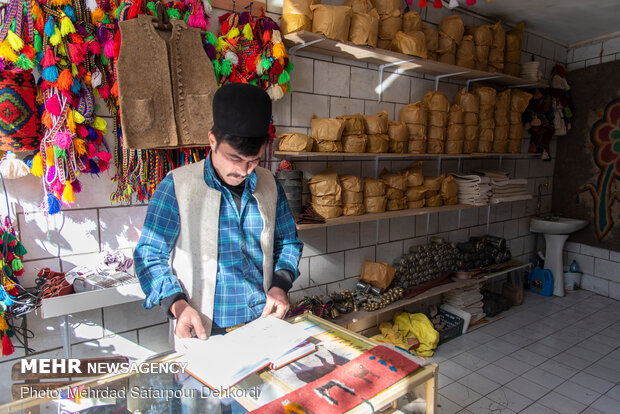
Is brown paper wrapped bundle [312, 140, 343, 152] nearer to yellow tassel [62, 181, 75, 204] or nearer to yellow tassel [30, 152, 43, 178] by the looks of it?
yellow tassel [62, 181, 75, 204]

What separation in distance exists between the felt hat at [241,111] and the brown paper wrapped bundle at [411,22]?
2.47 metres

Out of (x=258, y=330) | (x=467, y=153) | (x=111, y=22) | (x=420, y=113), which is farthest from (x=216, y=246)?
(x=467, y=153)

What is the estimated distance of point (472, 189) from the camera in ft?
12.9

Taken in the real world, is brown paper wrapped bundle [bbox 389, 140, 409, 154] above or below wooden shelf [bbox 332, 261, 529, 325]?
above

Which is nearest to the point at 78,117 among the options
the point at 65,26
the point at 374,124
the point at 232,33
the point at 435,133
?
the point at 65,26

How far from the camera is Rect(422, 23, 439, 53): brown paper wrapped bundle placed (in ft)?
11.5

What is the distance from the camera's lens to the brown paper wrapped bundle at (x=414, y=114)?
11.3 ft

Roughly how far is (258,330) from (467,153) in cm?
328

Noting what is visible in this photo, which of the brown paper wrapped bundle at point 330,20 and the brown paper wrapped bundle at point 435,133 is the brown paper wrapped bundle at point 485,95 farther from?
the brown paper wrapped bundle at point 330,20

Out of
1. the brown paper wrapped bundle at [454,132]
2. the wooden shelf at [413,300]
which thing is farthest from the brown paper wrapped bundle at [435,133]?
the wooden shelf at [413,300]

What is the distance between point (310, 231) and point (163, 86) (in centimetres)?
156

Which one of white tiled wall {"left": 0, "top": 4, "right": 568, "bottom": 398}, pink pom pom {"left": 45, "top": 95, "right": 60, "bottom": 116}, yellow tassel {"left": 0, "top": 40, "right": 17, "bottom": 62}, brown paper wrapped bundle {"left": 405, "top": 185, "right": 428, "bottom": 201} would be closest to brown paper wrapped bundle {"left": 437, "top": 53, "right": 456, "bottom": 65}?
white tiled wall {"left": 0, "top": 4, "right": 568, "bottom": 398}

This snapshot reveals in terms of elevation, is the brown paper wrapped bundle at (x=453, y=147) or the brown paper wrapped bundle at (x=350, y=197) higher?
the brown paper wrapped bundle at (x=453, y=147)

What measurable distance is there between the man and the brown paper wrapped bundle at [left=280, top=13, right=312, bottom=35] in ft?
4.77
